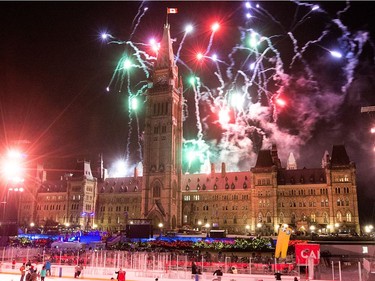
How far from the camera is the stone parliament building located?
3474 inches

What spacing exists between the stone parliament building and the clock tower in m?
0.25

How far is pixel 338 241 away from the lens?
188ft

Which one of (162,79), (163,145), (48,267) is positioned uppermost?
(162,79)

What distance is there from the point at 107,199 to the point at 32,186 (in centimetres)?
2568

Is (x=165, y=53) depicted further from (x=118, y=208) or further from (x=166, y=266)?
(x=166, y=266)

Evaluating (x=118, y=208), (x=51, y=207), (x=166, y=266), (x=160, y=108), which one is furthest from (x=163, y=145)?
(x=166, y=266)

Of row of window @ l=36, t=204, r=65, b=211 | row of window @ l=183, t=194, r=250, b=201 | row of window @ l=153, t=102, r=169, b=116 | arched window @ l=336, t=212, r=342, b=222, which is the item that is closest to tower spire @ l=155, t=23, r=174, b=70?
row of window @ l=153, t=102, r=169, b=116

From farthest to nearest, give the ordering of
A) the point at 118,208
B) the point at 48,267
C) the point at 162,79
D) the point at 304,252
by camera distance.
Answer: the point at 118,208
the point at 162,79
the point at 48,267
the point at 304,252

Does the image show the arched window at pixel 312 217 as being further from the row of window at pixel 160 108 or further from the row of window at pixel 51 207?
the row of window at pixel 51 207

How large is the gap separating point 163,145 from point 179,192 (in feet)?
41.2

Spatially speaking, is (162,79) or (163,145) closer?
(163,145)

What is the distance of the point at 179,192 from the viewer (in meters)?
104

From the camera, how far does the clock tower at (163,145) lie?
325 ft

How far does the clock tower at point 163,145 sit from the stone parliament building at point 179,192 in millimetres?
248
